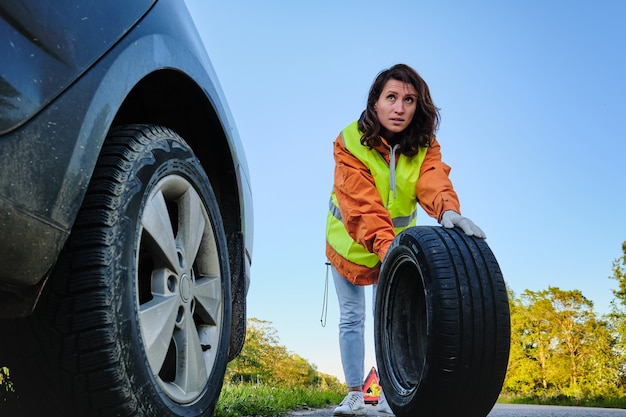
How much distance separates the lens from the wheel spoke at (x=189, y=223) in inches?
74.6

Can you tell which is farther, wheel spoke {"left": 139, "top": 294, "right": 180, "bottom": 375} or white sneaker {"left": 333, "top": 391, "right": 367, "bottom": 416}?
white sneaker {"left": 333, "top": 391, "right": 367, "bottom": 416}

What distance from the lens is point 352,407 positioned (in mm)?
3627

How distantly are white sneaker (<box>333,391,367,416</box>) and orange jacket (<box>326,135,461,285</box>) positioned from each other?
71 centimetres

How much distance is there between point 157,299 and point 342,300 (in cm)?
219

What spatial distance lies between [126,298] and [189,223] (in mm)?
505

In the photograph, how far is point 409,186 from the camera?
11.0 feet

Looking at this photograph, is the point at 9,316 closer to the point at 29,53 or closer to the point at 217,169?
the point at 29,53

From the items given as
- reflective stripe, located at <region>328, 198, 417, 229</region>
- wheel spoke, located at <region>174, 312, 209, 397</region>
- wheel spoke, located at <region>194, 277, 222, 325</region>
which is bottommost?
Answer: wheel spoke, located at <region>174, 312, 209, 397</region>

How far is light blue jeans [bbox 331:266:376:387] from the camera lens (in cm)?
372

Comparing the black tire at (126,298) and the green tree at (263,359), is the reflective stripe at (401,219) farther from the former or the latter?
the green tree at (263,359)

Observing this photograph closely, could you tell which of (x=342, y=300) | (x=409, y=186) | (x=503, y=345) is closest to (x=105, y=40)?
(x=503, y=345)

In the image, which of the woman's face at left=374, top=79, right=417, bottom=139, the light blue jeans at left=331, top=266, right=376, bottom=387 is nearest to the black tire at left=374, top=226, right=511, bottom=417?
the woman's face at left=374, top=79, right=417, bottom=139

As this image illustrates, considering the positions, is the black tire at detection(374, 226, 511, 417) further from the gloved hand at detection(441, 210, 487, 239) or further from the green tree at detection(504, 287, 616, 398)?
the green tree at detection(504, 287, 616, 398)

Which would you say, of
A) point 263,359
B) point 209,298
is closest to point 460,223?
point 209,298
